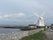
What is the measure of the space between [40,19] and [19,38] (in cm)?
5841

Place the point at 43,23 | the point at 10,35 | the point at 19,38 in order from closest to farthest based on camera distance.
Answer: the point at 10,35
the point at 19,38
the point at 43,23

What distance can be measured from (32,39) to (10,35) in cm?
509

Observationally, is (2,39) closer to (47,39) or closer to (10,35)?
(10,35)

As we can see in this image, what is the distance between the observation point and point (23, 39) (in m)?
20.9

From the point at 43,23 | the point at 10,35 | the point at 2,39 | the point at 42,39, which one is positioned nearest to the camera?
the point at 2,39

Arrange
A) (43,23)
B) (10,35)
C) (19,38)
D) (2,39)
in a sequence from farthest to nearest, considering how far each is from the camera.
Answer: (43,23) < (19,38) < (10,35) < (2,39)

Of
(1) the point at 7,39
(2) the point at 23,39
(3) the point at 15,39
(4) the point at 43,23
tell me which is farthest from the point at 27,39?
(4) the point at 43,23

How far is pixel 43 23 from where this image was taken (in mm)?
76312

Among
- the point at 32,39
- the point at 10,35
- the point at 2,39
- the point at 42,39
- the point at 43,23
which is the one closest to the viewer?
the point at 2,39

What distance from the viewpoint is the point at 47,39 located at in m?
25.7

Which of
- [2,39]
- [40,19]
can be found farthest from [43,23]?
[2,39]

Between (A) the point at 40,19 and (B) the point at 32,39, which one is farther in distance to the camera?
(A) the point at 40,19

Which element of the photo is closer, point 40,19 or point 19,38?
point 19,38

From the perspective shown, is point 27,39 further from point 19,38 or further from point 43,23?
point 43,23
